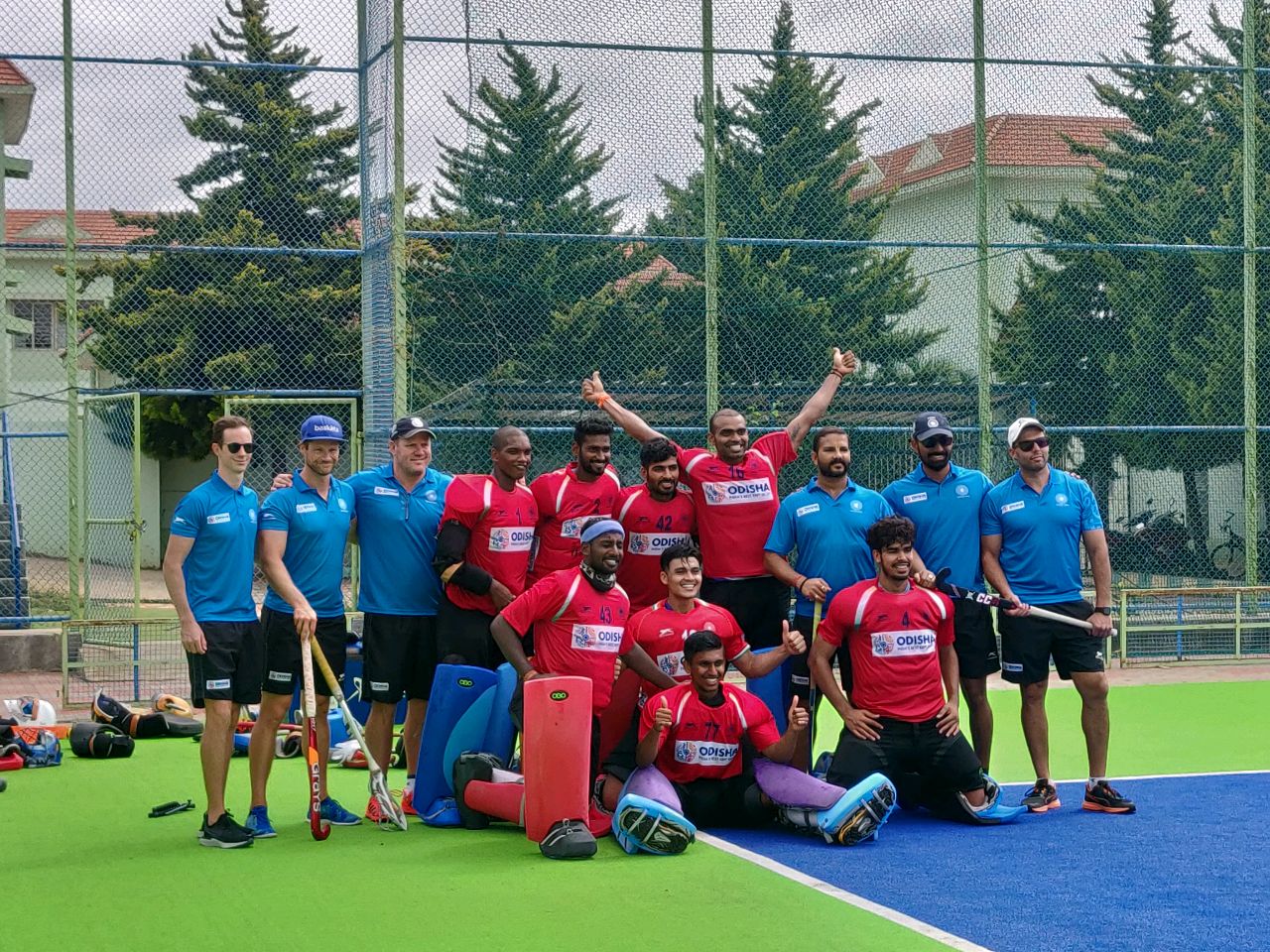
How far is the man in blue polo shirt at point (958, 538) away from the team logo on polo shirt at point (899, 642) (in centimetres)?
61

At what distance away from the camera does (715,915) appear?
20.6ft

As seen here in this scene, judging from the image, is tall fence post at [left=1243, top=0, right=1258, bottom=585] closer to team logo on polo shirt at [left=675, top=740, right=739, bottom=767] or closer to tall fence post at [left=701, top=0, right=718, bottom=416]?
tall fence post at [left=701, top=0, right=718, bottom=416]

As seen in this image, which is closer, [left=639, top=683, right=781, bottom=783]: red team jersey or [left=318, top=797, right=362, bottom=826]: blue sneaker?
[left=639, top=683, right=781, bottom=783]: red team jersey

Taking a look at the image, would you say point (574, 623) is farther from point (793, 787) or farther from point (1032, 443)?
point (1032, 443)

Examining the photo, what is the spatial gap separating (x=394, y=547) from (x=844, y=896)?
Answer: 3094 mm

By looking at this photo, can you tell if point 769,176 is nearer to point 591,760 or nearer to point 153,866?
point 591,760

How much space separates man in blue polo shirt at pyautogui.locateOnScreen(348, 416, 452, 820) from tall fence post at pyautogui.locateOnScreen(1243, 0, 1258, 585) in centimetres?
918

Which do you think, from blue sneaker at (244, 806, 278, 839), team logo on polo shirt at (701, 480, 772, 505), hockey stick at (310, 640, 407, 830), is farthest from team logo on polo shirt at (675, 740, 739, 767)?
blue sneaker at (244, 806, 278, 839)

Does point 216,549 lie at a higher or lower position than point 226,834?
higher

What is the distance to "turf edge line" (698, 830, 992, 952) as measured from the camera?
5.87 metres

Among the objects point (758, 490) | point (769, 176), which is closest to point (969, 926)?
point (758, 490)

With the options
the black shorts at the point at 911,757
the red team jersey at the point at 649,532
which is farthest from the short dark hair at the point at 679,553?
the black shorts at the point at 911,757

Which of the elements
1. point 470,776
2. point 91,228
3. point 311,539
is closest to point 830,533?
point 470,776

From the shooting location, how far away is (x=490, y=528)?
28.1ft
